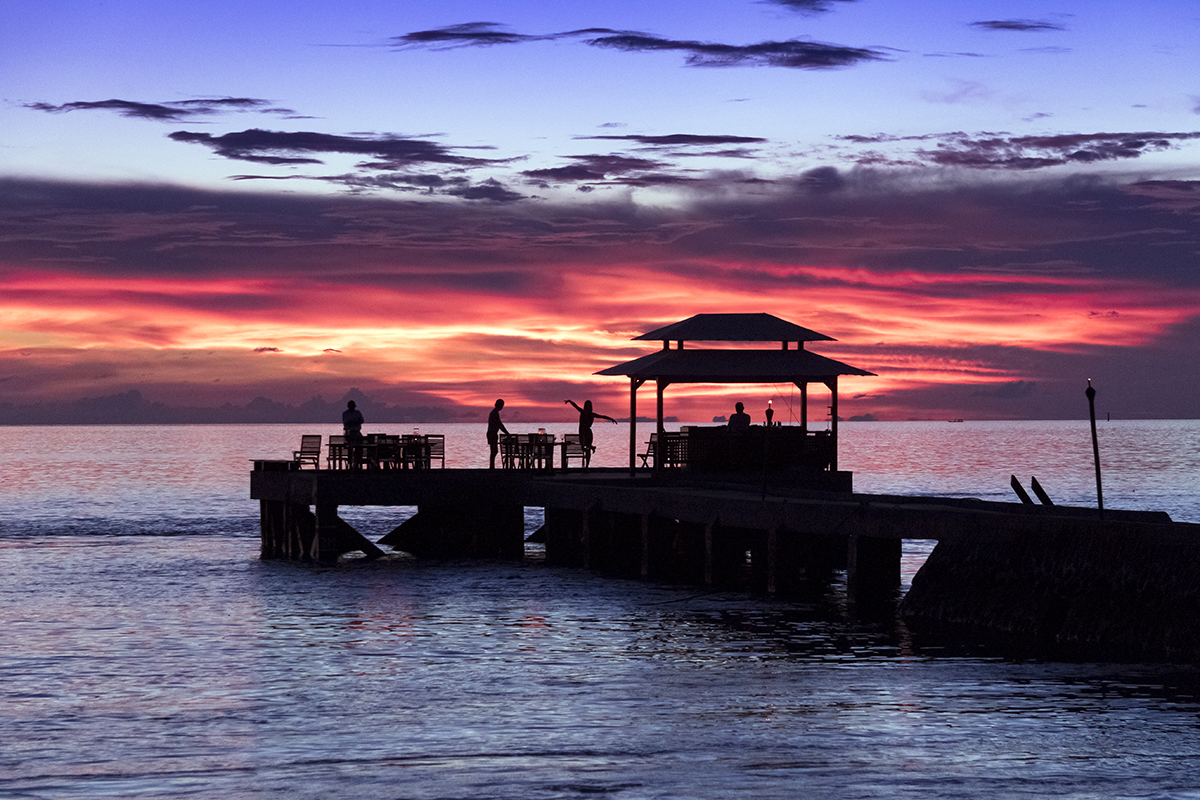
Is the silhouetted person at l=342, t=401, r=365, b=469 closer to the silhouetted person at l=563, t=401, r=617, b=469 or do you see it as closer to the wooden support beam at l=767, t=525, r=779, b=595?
the silhouetted person at l=563, t=401, r=617, b=469

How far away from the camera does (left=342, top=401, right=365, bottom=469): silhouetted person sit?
3378 cm

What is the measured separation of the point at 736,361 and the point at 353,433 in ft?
30.1

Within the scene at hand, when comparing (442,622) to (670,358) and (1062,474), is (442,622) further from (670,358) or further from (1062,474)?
(1062,474)

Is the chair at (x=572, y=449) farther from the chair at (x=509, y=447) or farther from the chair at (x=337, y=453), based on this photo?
the chair at (x=337, y=453)

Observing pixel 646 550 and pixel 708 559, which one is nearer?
pixel 708 559

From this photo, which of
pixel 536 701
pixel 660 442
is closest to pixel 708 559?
pixel 660 442

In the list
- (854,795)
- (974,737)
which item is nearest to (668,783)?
(854,795)

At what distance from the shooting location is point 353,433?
112 feet

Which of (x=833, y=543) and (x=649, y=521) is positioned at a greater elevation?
(x=649, y=521)

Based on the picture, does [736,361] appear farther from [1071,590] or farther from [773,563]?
[1071,590]

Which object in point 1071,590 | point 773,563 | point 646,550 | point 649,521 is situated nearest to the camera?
point 1071,590

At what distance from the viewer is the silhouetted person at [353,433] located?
33.8m

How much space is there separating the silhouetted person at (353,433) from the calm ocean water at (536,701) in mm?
4537

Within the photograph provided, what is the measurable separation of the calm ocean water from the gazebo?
18.0 ft
